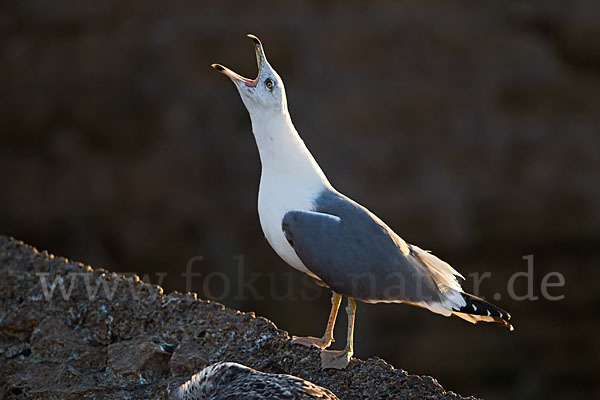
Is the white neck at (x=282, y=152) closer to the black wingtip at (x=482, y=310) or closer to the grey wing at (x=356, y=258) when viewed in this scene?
the grey wing at (x=356, y=258)

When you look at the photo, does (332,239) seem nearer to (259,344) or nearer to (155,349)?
(259,344)

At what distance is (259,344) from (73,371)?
55 centimetres

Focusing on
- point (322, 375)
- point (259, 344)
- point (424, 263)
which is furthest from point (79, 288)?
point (424, 263)

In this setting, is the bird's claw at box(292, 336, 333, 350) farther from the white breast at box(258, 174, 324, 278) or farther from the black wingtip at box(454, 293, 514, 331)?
the black wingtip at box(454, 293, 514, 331)

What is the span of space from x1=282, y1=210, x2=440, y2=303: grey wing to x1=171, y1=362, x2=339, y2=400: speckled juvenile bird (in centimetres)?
40

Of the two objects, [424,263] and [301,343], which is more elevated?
[424,263]

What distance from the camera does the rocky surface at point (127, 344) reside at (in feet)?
8.67

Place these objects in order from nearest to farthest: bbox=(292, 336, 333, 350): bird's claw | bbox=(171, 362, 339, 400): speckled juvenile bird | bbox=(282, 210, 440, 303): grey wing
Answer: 1. bbox=(171, 362, 339, 400): speckled juvenile bird
2. bbox=(282, 210, 440, 303): grey wing
3. bbox=(292, 336, 333, 350): bird's claw

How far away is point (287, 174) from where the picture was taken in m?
2.76

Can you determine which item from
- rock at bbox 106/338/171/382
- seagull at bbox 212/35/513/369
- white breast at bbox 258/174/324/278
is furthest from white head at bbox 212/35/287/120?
rock at bbox 106/338/171/382

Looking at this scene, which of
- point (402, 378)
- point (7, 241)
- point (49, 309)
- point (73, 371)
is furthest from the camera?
point (7, 241)

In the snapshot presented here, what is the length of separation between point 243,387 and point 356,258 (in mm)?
564

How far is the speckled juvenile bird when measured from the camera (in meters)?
2.20

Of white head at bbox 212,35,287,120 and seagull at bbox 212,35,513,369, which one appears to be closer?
seagull at bbox 212,35,513,369
